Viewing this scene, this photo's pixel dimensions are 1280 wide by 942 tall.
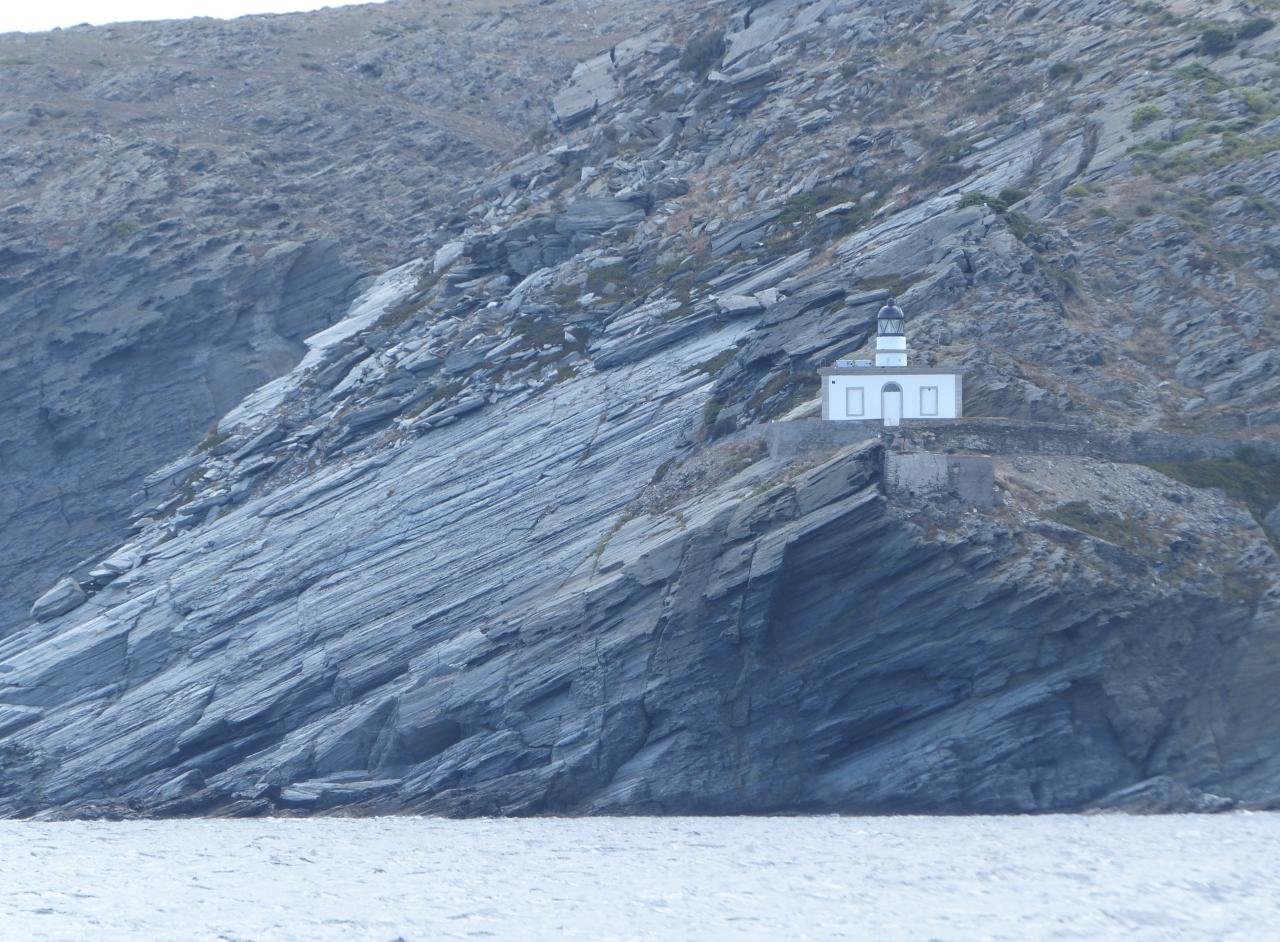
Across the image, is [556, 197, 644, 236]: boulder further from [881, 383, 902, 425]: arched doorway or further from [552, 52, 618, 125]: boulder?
[881, 383, 902, 425]: arched doorway

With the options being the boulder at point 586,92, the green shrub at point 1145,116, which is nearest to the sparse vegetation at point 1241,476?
the green shrub at point 1145,116

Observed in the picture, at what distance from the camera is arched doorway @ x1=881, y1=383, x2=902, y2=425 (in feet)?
137

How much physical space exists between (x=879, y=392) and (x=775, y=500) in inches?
177

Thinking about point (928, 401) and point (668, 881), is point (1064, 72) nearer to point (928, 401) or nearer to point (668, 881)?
point (928, 401)

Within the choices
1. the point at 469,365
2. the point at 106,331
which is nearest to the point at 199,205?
the point at 106,331

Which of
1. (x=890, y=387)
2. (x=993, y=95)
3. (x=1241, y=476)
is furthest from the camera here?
(x=993, y=95)

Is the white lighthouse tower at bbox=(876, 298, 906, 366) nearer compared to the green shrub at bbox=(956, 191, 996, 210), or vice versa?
the white lighthouse tower at bbox=(876, 298, 906, 366)

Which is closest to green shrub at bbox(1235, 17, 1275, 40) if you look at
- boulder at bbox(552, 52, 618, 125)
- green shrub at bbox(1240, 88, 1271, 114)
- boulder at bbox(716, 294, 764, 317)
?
green shrub at bbox(1240, 88, 1271, 114)

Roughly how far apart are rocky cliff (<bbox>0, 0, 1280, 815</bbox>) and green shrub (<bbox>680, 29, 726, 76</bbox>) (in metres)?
3.67

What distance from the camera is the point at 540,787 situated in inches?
1565

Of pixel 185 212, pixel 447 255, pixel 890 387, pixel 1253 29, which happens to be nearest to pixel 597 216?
pixel 447 255

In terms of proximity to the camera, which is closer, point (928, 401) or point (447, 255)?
point (928, 401)

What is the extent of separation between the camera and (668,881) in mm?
30188

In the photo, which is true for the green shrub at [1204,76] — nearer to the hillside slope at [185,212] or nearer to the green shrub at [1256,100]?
the green shrub at [1256,100]
